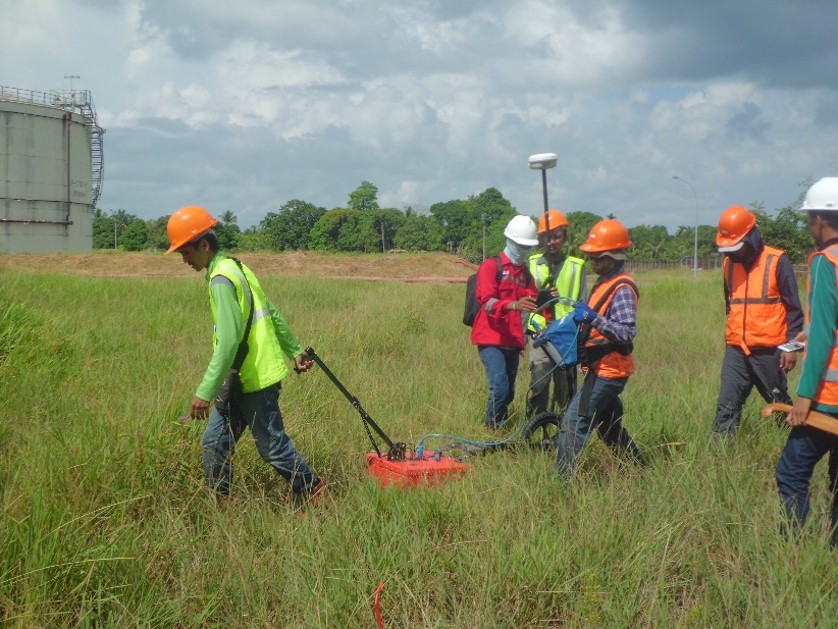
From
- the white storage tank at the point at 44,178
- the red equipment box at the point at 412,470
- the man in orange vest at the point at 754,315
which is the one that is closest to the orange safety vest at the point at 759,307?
the man in orange vest at the point at 754,315

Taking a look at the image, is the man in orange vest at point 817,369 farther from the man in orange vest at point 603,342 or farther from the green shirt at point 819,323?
the man in orange vest at point 603,342

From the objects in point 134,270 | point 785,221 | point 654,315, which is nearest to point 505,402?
point 654,315

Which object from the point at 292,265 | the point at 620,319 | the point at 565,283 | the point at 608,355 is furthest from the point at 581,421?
the point at 292,265

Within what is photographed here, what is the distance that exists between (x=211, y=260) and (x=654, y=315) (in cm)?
1499

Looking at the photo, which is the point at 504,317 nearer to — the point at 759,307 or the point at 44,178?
the point at 759,307

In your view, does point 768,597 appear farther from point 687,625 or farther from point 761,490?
point 761,490

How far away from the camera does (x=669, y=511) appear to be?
4309 millimetres

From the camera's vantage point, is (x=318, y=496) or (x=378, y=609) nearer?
(x=378, y=609)

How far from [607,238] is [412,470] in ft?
5.94

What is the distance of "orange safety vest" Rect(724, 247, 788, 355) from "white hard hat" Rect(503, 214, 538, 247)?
1505 millimetres

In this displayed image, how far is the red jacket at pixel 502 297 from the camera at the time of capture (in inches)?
263

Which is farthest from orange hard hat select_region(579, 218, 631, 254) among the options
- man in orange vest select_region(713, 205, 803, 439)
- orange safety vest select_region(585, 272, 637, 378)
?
man in orange vest select_region(713, 205, 803, 439)

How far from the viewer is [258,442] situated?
4902mm

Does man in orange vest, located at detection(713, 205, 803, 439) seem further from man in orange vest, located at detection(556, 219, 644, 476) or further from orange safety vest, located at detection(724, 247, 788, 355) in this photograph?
man in orange vest, located at detection(556, 219, 644, 476)
